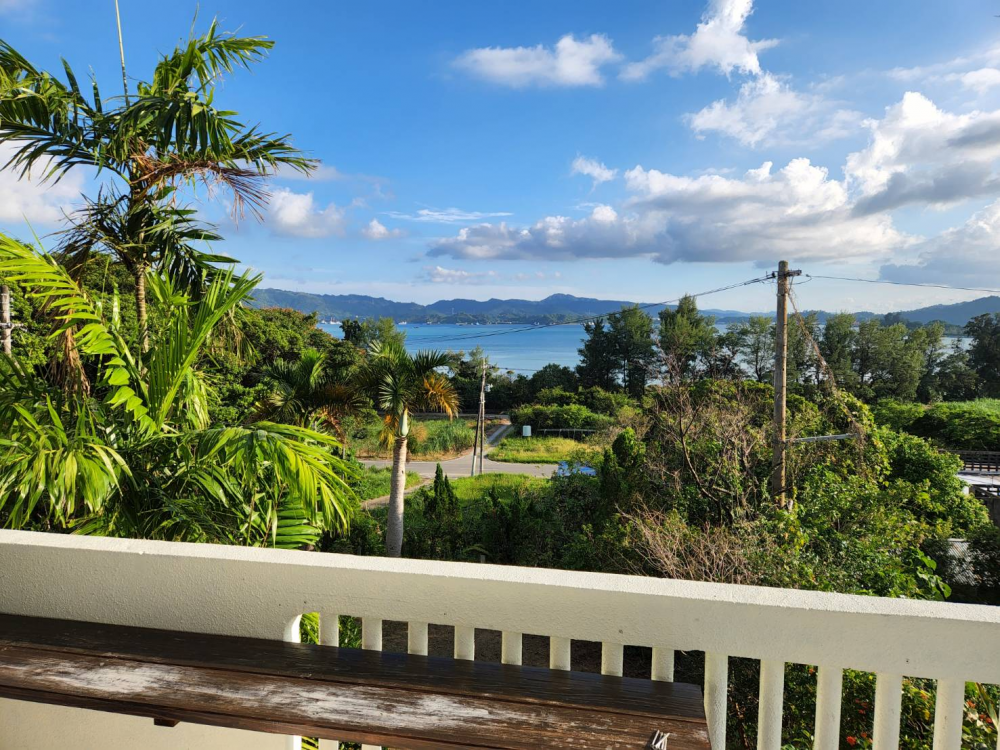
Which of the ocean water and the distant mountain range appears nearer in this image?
the ocean water

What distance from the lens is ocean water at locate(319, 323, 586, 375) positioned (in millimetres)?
40003

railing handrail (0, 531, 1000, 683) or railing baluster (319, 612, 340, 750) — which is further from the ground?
railing handrail (0, 531, 1000, 683)

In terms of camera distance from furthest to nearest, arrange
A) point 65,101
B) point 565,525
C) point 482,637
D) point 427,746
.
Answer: point 565,525 → point 482,637 → point 65,101 → point 427,746

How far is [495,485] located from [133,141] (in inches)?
680

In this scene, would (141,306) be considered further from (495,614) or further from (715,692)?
(715,692)

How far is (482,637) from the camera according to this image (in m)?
7.98

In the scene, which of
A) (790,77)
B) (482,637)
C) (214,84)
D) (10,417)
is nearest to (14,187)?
(214,84)

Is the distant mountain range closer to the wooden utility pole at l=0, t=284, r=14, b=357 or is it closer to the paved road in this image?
the paved road

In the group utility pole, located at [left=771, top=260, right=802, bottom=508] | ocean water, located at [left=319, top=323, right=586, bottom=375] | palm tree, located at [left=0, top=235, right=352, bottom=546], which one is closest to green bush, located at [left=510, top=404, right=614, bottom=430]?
ocean water, located at [left=319, top=323, right=586, bottom=375]

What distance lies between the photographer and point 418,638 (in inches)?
41.0

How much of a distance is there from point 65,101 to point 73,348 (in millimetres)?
1749

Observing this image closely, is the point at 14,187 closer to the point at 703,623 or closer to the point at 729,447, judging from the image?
the point at 703,623

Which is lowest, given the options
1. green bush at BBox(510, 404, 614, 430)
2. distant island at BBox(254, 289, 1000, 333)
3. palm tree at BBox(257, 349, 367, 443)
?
green bush at BBox(510, 404, 614, 430)

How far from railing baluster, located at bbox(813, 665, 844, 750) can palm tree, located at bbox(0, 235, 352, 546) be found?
140cm
